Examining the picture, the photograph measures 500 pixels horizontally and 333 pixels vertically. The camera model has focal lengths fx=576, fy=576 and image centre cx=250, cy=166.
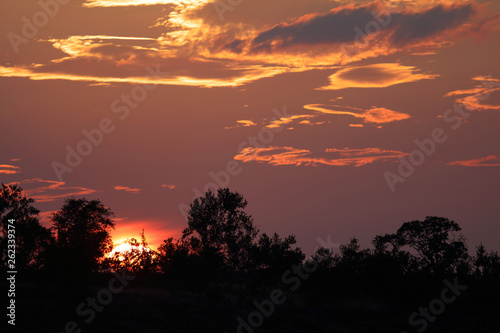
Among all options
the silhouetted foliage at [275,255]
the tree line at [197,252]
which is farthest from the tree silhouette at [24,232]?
the silhouetted foliage at [275,255]

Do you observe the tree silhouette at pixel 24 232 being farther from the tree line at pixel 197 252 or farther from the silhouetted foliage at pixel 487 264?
the silhouetted foliage at pixel 487 264

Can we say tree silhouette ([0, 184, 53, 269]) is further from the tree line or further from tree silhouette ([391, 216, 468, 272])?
tree silhouette ([391, 216, 468, 272])

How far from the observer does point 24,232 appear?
2606 inches

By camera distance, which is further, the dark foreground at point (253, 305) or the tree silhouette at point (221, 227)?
the tree silhouette at point (221, 227)

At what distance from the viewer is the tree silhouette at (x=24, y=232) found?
60.6 metres

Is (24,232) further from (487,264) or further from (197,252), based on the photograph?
(487,264)

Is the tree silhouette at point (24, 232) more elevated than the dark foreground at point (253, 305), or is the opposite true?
the tree silhouette at point (24, 232)

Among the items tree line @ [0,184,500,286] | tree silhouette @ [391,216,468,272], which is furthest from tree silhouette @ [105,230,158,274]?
tree silhouette @ [391,216,468,272]

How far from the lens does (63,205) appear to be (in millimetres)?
81812

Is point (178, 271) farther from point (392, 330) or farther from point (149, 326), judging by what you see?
point (392, 330)

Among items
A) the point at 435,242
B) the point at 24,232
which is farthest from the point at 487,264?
the point at 24,232

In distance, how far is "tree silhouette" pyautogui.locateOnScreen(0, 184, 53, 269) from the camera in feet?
199

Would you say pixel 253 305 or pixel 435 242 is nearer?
pixel 253 305

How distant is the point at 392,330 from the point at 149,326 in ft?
75.7
